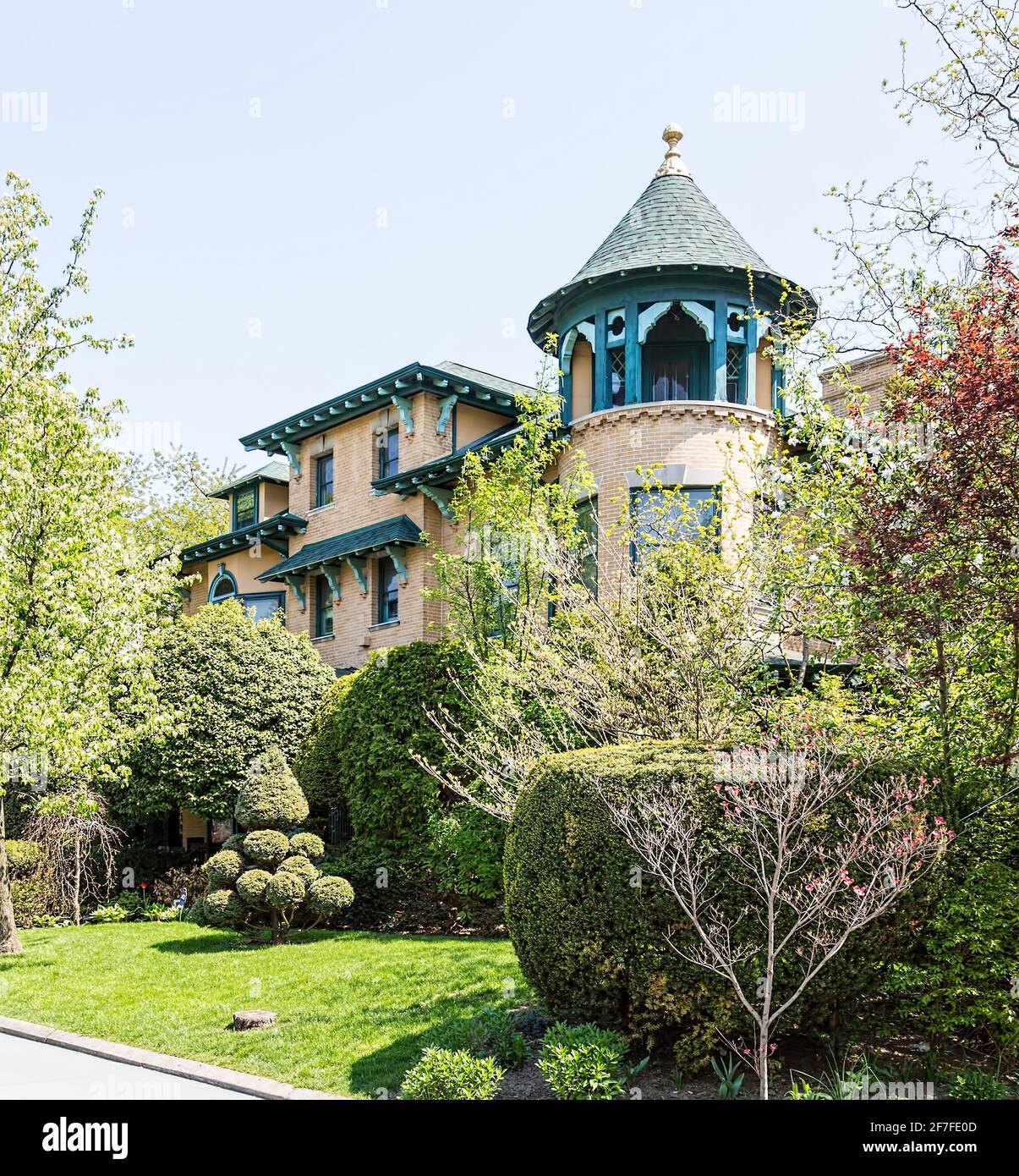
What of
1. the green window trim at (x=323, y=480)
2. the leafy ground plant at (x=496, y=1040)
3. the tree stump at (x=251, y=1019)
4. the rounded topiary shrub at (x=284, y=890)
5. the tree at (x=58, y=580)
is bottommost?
the tree stump at (x=251, y=1019)

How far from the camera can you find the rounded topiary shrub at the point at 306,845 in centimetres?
1675

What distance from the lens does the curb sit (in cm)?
880

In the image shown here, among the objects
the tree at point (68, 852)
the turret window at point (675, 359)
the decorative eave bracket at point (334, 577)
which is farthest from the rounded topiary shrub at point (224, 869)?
the turret window at point (675, 359)

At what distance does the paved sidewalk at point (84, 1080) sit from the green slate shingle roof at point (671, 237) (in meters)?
15.1

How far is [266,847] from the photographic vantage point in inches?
641

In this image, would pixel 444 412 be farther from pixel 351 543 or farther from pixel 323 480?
pixel 323 480

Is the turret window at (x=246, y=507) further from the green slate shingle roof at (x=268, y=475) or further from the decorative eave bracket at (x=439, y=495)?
the decorative eave bracket at (x=439, y=495)

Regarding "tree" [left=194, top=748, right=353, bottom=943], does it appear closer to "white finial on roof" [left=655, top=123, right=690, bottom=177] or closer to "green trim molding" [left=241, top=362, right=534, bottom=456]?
"green trim molding" [left=241, top=362, right=534, bottom=456]

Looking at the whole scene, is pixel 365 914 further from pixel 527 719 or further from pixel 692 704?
pixel 692 704

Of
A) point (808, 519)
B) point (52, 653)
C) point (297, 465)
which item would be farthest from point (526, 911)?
point (297, 465)

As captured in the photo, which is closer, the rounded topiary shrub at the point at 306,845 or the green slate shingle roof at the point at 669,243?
the rounded topiary shrub at the point at 306,845

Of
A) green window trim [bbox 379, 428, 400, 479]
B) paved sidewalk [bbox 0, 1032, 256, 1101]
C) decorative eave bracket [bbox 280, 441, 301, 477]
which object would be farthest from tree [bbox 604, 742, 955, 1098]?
decorative eave bracket [bbox 280, 441, 301, 477]

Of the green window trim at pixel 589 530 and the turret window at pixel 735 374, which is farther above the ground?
the turret window at pixel 735 374

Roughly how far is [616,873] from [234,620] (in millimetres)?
16095
